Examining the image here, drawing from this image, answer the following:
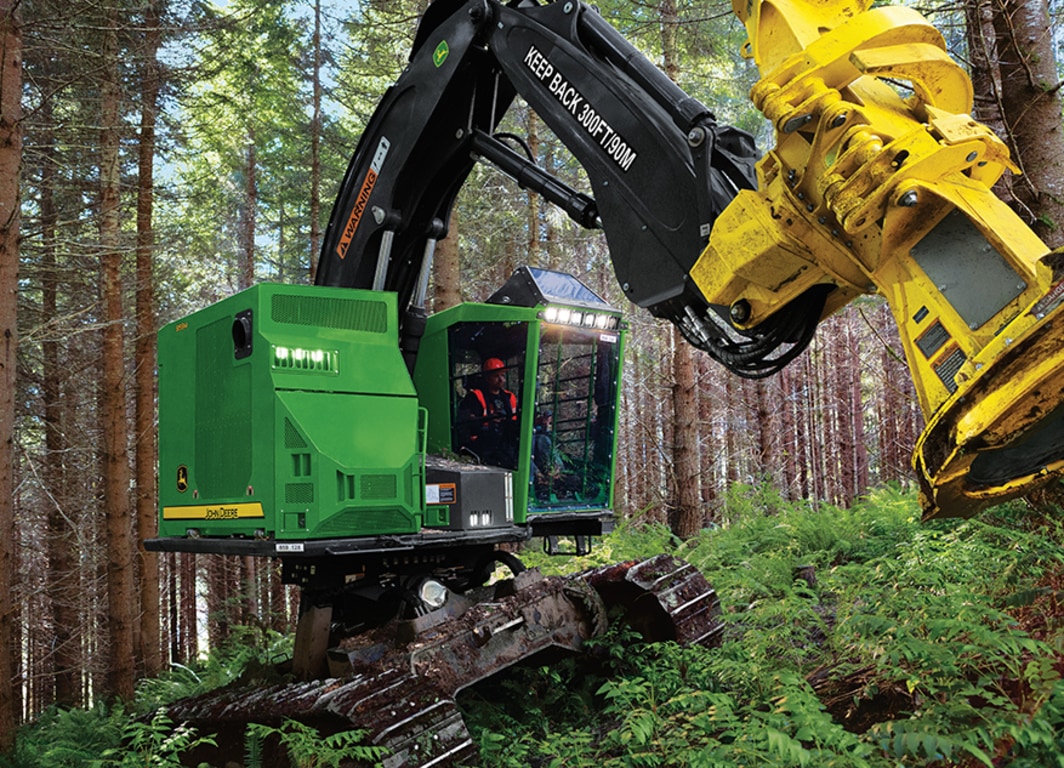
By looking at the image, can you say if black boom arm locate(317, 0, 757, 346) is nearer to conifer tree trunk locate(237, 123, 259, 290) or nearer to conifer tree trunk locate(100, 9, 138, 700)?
conifer tree trunk locate(100, 9, 138, 700)

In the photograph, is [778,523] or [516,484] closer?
[516,484]

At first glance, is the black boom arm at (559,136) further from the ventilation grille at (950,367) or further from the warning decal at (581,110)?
the ventilation grille at (950,367)

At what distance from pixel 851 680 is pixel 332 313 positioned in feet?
12.2

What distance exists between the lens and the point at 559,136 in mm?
4832

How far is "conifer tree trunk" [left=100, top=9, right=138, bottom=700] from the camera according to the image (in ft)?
37.4

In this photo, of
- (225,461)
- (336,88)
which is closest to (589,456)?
(225,461)

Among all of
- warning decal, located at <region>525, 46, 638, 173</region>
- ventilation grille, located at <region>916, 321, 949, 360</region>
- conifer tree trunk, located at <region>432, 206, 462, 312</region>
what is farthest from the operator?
conifer tree trunk, located at <region>432, 206, 462, 312</region>

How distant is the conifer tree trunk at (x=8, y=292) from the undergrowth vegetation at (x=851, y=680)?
4.33 metres

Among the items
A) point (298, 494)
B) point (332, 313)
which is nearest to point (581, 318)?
point (332, 313)

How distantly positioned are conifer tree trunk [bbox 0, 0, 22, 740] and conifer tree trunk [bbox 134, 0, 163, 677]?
16.6 feet

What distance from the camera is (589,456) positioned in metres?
6.91

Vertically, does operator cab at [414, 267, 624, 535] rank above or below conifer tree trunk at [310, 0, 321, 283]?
below

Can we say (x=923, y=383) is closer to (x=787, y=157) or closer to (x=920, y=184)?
(x=920, y=184)

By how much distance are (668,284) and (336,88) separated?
1582 cm
